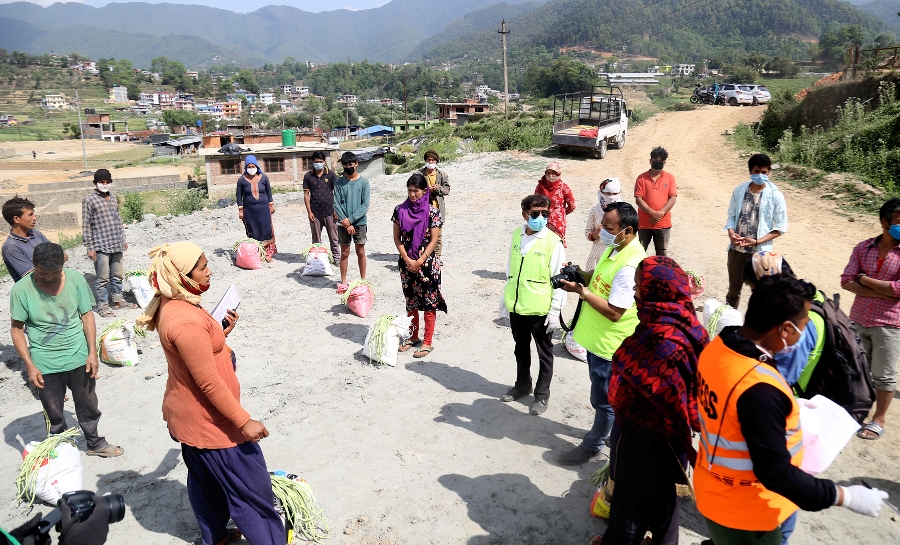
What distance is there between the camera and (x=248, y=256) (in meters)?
8.56

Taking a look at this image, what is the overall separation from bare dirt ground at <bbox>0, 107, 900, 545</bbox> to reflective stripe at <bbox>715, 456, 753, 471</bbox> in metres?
1.42

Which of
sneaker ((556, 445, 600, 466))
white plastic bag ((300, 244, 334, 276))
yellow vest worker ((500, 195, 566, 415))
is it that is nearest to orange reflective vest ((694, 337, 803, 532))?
A: sneaker ((556, 445, 600, 466))

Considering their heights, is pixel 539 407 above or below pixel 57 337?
below

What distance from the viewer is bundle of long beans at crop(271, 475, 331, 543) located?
3.22m

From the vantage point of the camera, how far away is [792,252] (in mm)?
8836

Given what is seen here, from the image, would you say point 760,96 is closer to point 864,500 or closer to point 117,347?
point 117,347

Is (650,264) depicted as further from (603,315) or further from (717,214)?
(717,214)

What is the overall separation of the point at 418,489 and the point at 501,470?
58 centimetres

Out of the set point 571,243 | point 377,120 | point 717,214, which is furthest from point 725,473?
point 377,120

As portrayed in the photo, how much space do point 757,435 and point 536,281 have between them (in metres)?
2.41

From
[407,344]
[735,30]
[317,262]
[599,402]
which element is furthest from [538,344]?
[735,30]

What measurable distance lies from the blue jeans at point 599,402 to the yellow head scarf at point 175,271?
233 cm

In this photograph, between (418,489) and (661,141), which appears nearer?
(418,489)

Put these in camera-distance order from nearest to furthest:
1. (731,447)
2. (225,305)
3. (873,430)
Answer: (731,447) → (225,305) → (873,430)
